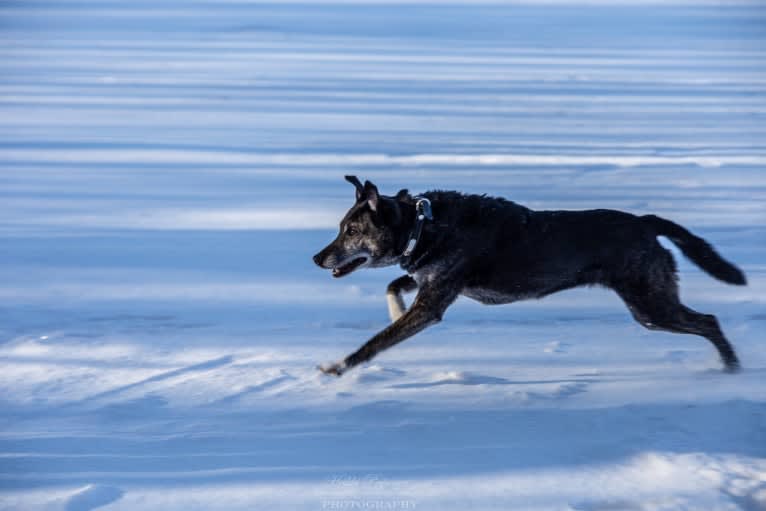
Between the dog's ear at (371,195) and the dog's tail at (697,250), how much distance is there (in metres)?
1.31

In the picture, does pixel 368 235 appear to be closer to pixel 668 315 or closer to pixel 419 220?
pixel 419 220

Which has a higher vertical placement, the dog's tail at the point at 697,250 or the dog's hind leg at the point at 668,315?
the dog's tail at the point at 697,250

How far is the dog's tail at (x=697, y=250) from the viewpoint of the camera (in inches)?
177

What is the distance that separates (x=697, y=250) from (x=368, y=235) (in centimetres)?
163

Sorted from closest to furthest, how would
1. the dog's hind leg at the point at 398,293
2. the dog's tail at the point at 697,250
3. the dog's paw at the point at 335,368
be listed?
the dog's paw at the point at 335,368 → the dog's tail at the point at 697,250 → the dog's hind leg at the point at 398,293

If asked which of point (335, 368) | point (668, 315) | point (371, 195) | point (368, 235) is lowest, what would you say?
point (335, 368)

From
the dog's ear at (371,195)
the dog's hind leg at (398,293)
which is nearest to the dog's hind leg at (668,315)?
the dog's hind leg at (398,293)

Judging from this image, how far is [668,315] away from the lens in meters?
4.44

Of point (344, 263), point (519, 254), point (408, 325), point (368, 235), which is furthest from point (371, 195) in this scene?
point (519, 254)

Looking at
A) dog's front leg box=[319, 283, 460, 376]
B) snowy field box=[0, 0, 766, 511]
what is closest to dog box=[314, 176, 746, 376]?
dog's front leg box=[319, 283, 460, 376]

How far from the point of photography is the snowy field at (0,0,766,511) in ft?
11.2

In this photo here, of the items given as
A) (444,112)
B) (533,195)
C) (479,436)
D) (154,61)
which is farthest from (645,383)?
(154,61)

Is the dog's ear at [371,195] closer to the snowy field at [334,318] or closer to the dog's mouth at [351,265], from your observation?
the dog's mouth at [351,265]

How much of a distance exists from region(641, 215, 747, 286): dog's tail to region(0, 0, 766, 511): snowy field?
471 mm
